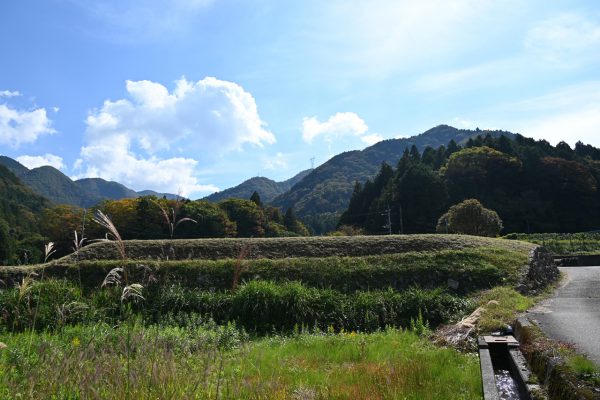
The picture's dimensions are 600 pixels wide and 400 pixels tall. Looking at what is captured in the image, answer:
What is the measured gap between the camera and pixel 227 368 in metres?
6.19

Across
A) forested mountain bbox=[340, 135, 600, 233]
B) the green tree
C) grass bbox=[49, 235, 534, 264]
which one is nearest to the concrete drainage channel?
grass bbox=[49, 235, 534, 264]

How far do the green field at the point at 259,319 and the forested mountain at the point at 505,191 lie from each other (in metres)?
48.8

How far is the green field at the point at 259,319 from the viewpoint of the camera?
143 inches

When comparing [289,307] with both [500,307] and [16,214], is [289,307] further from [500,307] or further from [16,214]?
[16,214]

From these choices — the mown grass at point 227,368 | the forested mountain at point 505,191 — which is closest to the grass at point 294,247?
the mown grass at point 227,368

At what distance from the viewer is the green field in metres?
3.63

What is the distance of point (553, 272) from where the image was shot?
770 inches

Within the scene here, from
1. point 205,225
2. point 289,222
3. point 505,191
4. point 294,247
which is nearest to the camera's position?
point 294,247

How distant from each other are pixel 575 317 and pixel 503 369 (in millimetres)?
3578

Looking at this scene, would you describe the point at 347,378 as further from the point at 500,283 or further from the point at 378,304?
the point at 500,283

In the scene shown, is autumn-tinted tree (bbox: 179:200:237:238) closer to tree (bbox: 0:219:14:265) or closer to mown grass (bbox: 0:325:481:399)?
tree (bbox: 0:219:14:265)

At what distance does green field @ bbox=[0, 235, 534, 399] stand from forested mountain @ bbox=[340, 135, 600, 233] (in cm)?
4876

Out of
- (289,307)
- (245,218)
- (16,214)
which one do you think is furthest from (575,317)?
(16,214)

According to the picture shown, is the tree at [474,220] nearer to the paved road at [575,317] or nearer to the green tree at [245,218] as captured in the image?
the paved road at [575,317]
